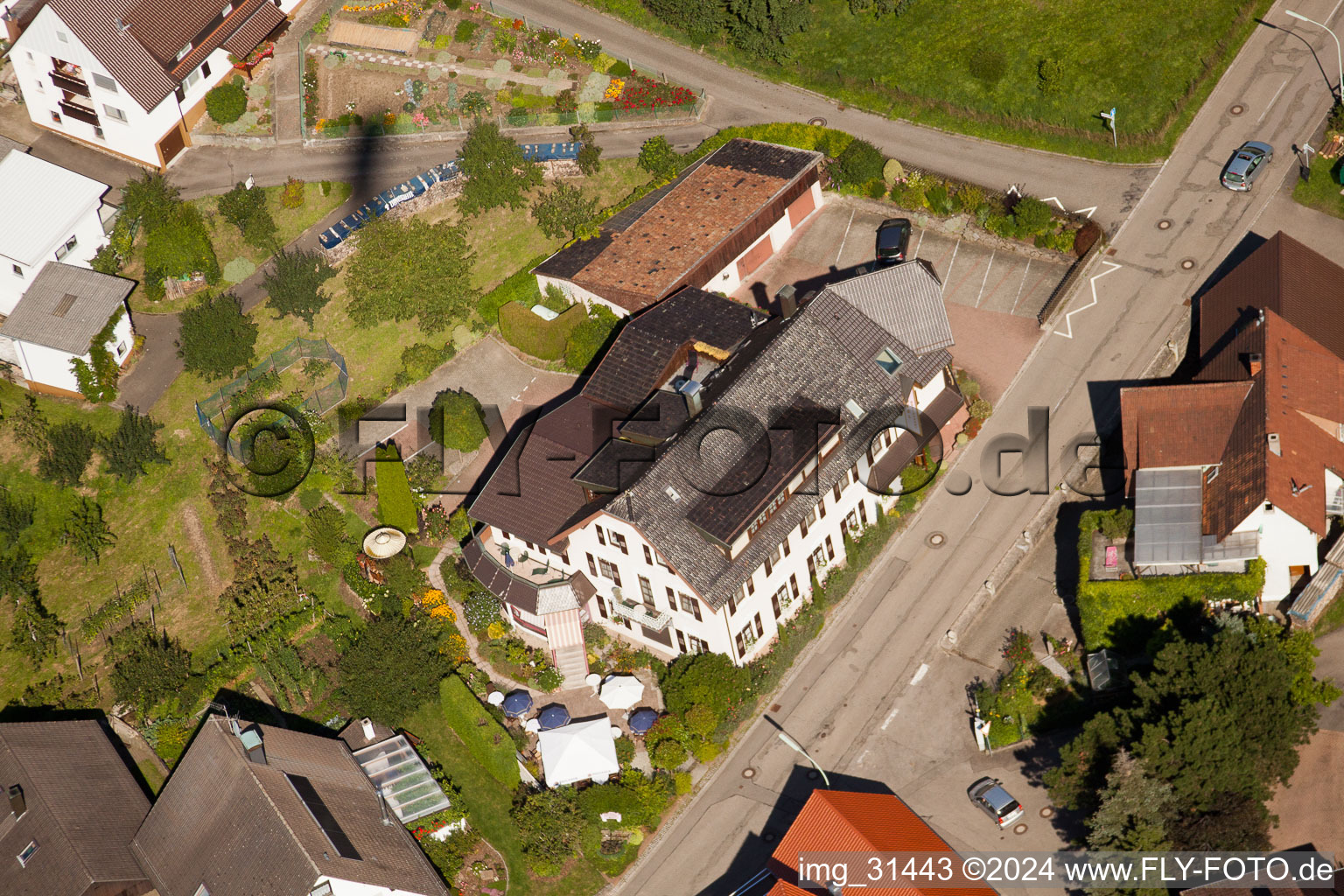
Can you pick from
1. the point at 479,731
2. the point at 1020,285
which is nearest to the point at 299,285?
the point at 479,731

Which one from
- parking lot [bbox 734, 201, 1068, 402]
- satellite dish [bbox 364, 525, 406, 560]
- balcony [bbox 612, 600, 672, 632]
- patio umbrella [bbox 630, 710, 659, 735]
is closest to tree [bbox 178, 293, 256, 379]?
satellite dish [bbox 364, 525, 406, 560]

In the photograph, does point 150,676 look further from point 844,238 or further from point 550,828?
point 844,238

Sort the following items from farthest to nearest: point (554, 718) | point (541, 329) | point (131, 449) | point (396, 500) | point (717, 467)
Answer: point (541, 329) < point (131, 449) < point (396, 500) < point (554, 718) < point (717, 467)

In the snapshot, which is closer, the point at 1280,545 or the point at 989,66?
the point at 1280,545

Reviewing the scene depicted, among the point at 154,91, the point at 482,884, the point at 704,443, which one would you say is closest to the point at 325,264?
the point at 154,91

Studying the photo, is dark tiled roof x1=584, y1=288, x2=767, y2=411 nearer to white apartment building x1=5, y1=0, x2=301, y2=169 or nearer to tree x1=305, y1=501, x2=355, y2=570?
tree x1=305, y1=501, x2=355, y2=570

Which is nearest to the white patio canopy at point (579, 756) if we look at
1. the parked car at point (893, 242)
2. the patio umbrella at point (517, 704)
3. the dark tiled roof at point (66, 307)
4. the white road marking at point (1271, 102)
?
the patio umbrella at point (517, 704)

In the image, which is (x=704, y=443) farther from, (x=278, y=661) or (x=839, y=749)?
(x=278, y=661)
